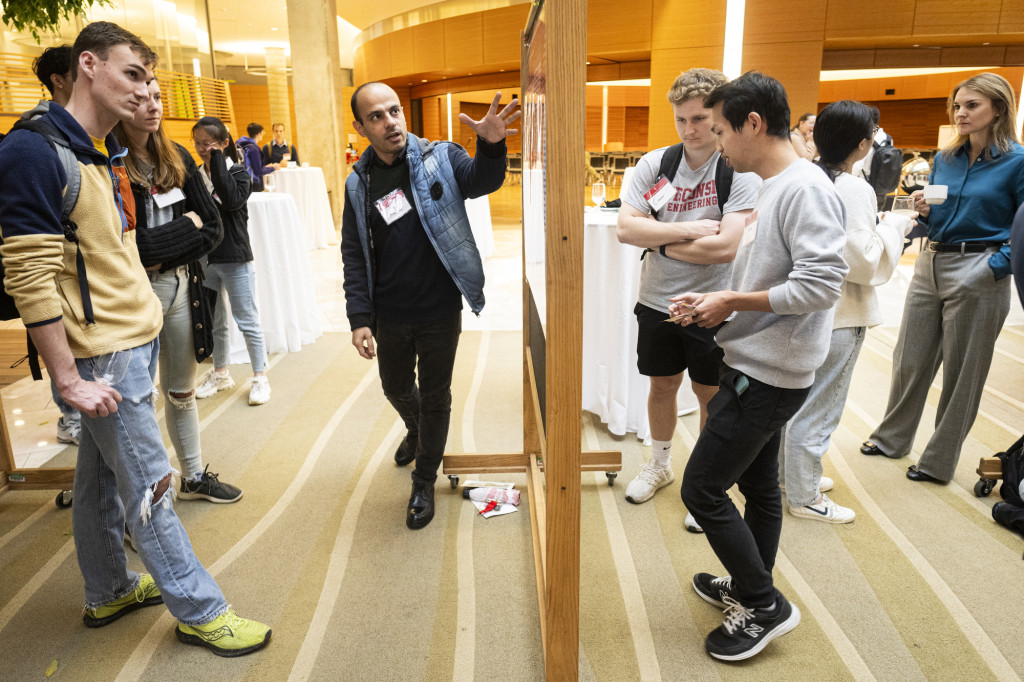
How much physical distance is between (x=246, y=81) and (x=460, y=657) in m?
22.8

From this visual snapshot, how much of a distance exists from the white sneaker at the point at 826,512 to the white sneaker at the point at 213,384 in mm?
2990

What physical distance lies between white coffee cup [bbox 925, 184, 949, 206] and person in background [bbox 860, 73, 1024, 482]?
0.08m

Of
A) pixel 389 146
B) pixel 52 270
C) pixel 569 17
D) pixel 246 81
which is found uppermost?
pixel 246 81

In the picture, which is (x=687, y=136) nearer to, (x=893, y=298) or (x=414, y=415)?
(x=414, y=415)

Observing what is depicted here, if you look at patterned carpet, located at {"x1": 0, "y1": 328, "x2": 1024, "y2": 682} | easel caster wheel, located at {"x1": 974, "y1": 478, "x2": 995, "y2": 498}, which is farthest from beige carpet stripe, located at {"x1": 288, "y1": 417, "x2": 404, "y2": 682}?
easel caster wheel, located at {"x1": 974, "y1": 478, "x2": 995, "y2": 498}

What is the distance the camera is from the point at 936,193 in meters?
2.38

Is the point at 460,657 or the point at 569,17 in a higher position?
the point at 569,17

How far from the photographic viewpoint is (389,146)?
2.14 metres

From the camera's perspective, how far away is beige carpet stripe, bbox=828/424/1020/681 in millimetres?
1706

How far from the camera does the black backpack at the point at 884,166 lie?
414 centimetres

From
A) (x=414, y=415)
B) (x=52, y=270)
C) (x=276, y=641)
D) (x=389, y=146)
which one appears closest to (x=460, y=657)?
(x=276, y=641)

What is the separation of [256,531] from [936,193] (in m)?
2.74

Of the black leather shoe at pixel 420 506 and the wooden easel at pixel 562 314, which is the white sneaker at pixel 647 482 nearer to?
the black leather shoe at pixel 420 506

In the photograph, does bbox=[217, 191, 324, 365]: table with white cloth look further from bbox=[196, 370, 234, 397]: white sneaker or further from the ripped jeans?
the ripped jeans
